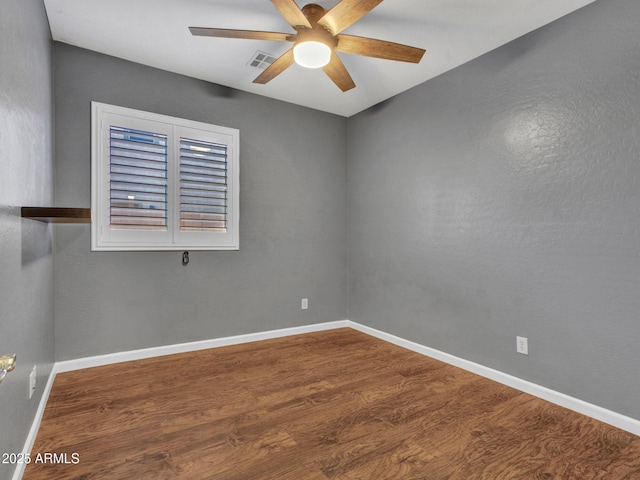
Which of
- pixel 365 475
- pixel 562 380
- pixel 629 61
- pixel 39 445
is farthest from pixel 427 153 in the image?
pixel 39 445

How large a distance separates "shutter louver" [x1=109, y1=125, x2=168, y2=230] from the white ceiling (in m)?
0.72

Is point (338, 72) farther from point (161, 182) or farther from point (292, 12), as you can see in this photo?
point (161, 182)

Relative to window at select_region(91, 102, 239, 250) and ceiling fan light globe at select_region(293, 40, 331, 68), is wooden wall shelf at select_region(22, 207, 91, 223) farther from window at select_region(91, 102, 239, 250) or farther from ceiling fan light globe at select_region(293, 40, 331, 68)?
ceiling fan light globe at select_region(293, 40, 331, 68)

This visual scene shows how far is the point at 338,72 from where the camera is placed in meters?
2.63

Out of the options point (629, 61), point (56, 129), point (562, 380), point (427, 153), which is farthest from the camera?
point (427, 153)

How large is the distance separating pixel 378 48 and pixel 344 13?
0.40 m

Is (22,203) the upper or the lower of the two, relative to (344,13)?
lower

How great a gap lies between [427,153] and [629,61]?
5.19 ft

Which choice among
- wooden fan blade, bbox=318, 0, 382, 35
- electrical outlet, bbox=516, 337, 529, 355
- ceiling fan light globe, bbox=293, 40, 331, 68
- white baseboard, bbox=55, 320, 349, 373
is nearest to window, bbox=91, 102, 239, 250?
white baseboard, bbox=55, 320, 349, 373

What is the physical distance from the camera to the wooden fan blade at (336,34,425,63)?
7.34 feet

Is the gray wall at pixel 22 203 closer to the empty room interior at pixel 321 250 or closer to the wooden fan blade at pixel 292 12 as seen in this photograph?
the empty room interior at pixel 321 250

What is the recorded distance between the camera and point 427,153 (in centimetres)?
344

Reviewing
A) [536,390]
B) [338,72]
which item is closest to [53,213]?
[338,72]

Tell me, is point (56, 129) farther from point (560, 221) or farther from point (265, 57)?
point (560, 221)
